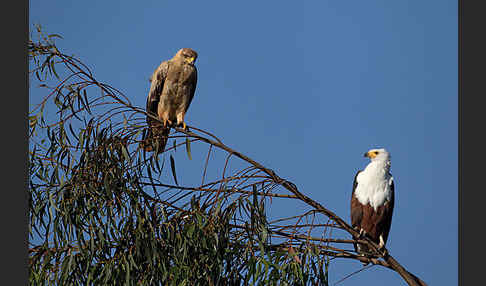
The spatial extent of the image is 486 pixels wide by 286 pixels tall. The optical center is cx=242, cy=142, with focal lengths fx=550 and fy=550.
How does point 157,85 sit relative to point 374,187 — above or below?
above

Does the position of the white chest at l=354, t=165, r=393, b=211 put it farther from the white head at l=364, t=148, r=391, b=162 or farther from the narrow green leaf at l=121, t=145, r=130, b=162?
the narrow green leaf at l=121, t=145, r=130, b=162

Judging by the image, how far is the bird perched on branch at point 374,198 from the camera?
192 inches

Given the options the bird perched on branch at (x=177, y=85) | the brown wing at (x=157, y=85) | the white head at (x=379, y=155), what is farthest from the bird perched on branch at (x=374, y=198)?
the brown wing at (x=157, y=85)

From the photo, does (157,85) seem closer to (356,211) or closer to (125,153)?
(125,153)

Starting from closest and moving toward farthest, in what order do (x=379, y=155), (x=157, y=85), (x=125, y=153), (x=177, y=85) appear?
(x=125, y=153)
(x=379, y=155)
(x=177, y=85)
(x=157, y=85)

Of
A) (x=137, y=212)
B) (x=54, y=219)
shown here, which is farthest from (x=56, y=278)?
(x=137, y=212)

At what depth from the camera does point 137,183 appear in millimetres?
3840

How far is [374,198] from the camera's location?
4.93m

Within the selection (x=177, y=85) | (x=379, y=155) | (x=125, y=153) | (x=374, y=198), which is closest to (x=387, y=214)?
(x=374, y=198)

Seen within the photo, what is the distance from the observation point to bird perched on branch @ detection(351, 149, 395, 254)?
Result: 488 centimetres

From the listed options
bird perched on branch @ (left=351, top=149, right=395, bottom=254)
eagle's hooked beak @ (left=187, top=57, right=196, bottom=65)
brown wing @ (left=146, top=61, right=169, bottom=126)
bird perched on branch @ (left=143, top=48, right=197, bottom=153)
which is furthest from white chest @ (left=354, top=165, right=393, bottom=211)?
brown wing @ (left=146, top=61, right=169, bottom=126)

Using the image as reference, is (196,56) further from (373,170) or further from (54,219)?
(54,219)

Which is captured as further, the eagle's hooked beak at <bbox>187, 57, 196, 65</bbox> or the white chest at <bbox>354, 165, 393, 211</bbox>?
the eagle's hooked beak at <bbox>187, 57, 196, 65</bbox>

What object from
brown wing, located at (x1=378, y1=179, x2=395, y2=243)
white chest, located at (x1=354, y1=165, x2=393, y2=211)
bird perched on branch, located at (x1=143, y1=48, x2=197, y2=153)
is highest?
bird perched on branch, located at (x1=143, y1=48, x2=197, y2=153)
